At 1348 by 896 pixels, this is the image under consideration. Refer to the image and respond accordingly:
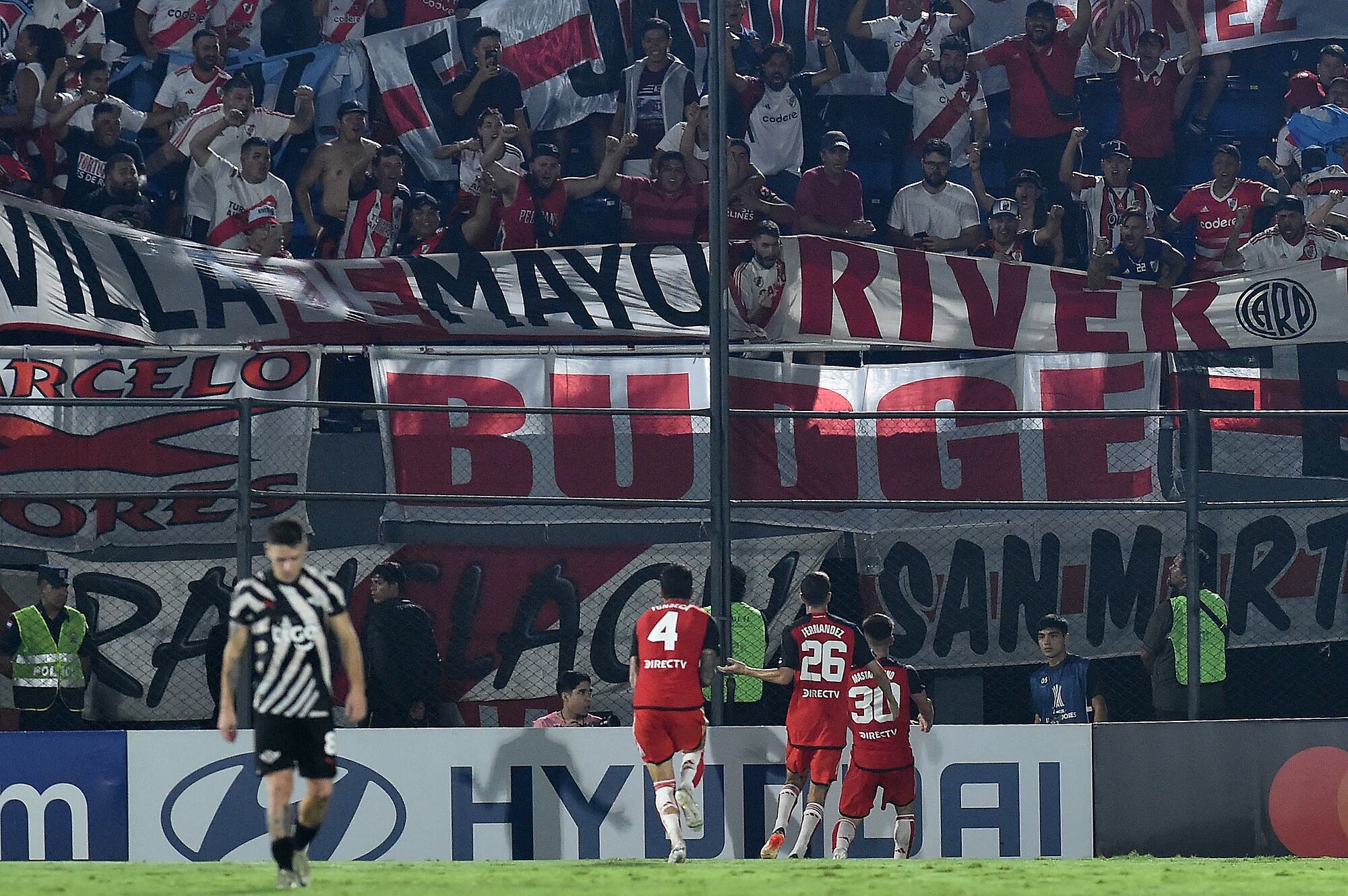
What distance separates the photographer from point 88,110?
13.0 metres

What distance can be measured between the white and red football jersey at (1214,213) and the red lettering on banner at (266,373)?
7224 millimetres

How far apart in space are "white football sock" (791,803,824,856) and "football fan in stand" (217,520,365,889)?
413 centimetres

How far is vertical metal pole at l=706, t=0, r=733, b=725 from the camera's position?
1069 cm

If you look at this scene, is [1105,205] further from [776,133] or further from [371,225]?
[371,225]

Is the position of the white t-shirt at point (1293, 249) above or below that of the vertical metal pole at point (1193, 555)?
above

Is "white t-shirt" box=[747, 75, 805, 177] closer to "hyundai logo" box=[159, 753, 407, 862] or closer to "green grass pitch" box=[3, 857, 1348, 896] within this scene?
"hyundai logo" box=[159, 753, 407, 862]

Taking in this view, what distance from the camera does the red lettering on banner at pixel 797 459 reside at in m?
11.5

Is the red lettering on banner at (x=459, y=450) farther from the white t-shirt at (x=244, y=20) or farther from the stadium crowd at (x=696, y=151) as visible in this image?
the white t-shirt at (x=244, y=20)

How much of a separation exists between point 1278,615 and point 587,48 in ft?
23.4

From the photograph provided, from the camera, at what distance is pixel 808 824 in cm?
1003

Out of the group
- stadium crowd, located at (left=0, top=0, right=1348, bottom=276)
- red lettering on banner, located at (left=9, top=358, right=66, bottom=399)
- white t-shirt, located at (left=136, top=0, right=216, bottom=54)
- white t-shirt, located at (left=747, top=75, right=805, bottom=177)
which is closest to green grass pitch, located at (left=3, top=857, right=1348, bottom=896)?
red lettering on banner, located at (left=9, top=358, right=66, bottom=399)

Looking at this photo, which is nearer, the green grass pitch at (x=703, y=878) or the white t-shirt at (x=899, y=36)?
the green grass pitch at (x=703, y=878)

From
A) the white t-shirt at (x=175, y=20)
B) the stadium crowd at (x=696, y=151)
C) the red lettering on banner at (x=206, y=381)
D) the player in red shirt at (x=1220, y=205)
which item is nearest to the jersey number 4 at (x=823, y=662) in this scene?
the stadium crowd at (x=696, y=151)

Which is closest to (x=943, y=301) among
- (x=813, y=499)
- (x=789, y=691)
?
(x=813, y=499)
